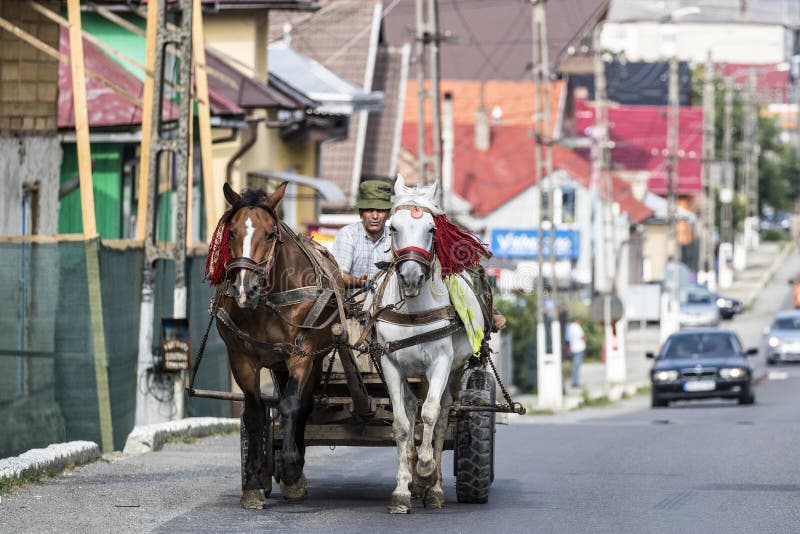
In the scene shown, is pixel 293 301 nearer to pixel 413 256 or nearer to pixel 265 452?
pixel 413 256

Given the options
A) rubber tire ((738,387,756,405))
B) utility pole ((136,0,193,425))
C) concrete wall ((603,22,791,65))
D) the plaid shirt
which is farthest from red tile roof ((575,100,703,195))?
the plaid shirt

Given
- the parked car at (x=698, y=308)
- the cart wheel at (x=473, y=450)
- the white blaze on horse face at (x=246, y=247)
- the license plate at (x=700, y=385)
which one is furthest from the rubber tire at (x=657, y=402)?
the parked car at (x=698, y=308)

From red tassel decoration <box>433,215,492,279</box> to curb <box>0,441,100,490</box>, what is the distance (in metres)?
3.79

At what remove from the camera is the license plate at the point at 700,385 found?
3144 centimetres

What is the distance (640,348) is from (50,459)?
47.5 metres

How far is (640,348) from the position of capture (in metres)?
60.0

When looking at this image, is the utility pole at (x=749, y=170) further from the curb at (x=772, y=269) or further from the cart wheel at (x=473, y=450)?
the cart wheel at (x=473, y=450)

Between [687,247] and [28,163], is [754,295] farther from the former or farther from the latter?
[28,163]

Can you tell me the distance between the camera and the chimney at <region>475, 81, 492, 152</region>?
70188 millimetres

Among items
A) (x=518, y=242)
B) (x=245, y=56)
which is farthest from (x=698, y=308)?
(x=245, y=56)

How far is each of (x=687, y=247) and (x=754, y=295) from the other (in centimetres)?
1334

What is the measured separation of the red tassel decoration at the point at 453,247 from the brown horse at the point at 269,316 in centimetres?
85

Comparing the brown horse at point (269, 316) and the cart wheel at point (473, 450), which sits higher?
the brown horse at point (269, 316)

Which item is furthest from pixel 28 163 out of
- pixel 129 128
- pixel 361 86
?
pixel 361 86
